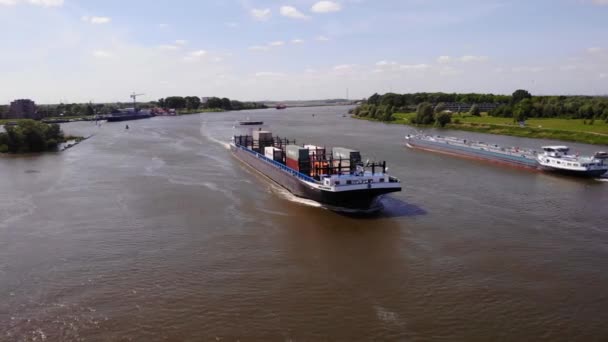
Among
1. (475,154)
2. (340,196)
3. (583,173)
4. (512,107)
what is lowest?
(340,196)

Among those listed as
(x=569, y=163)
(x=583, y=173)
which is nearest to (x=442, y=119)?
(x=569, y=163)

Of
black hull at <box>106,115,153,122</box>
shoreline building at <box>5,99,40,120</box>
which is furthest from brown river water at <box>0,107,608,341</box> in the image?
shoreline building at <box>5,99,40,120</box>

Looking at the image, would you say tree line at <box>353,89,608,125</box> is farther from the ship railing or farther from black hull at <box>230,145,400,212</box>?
black hull at <box>230,145,400,212</box>

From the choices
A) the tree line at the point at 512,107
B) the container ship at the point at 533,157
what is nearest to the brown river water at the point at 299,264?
the container ship at the point at 533,157

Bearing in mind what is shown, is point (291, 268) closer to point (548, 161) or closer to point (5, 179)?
point (548, 161)

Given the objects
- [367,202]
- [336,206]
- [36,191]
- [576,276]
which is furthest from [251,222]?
[36,191]

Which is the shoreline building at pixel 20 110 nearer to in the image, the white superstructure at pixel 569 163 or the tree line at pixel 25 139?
the tree line at pixel 25 139

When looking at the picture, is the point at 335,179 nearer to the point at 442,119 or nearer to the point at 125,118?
the point at 442,119
